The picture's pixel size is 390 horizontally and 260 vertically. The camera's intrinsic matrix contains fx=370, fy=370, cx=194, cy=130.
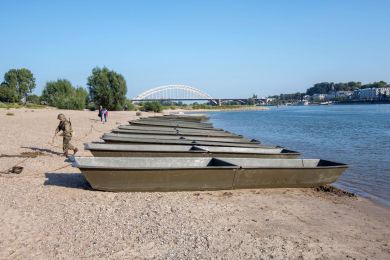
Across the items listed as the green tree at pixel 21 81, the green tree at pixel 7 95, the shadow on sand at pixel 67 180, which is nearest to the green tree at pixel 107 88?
the green tree at pixel 7 95

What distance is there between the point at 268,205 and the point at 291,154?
4483 mm

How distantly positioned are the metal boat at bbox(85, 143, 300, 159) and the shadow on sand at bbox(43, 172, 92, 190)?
136 cm

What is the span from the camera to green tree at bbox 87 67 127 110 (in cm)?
7000

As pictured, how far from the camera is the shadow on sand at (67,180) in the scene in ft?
30.3

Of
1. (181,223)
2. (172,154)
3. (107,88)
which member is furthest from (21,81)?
(181,223)

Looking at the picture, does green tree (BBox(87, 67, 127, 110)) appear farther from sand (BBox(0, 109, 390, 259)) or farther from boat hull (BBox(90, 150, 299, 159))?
sand (BBox(0, 109, 390, 259))

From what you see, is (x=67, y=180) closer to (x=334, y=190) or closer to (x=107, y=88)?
(x=334, y=190)

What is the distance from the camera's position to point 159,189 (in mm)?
9094

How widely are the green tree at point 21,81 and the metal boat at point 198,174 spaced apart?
110m

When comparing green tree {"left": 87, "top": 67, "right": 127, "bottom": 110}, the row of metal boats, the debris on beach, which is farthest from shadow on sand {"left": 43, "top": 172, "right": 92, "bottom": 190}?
green tree {"left": 87, "top": 67, "right": 127, "bottom": 110}

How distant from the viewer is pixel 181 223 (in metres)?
6.88

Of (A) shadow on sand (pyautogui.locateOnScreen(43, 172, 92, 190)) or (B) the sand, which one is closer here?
(B) the sand

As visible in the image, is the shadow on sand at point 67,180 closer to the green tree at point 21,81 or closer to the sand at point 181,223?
the sand at point 181,223

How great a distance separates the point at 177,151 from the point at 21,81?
114 meters
